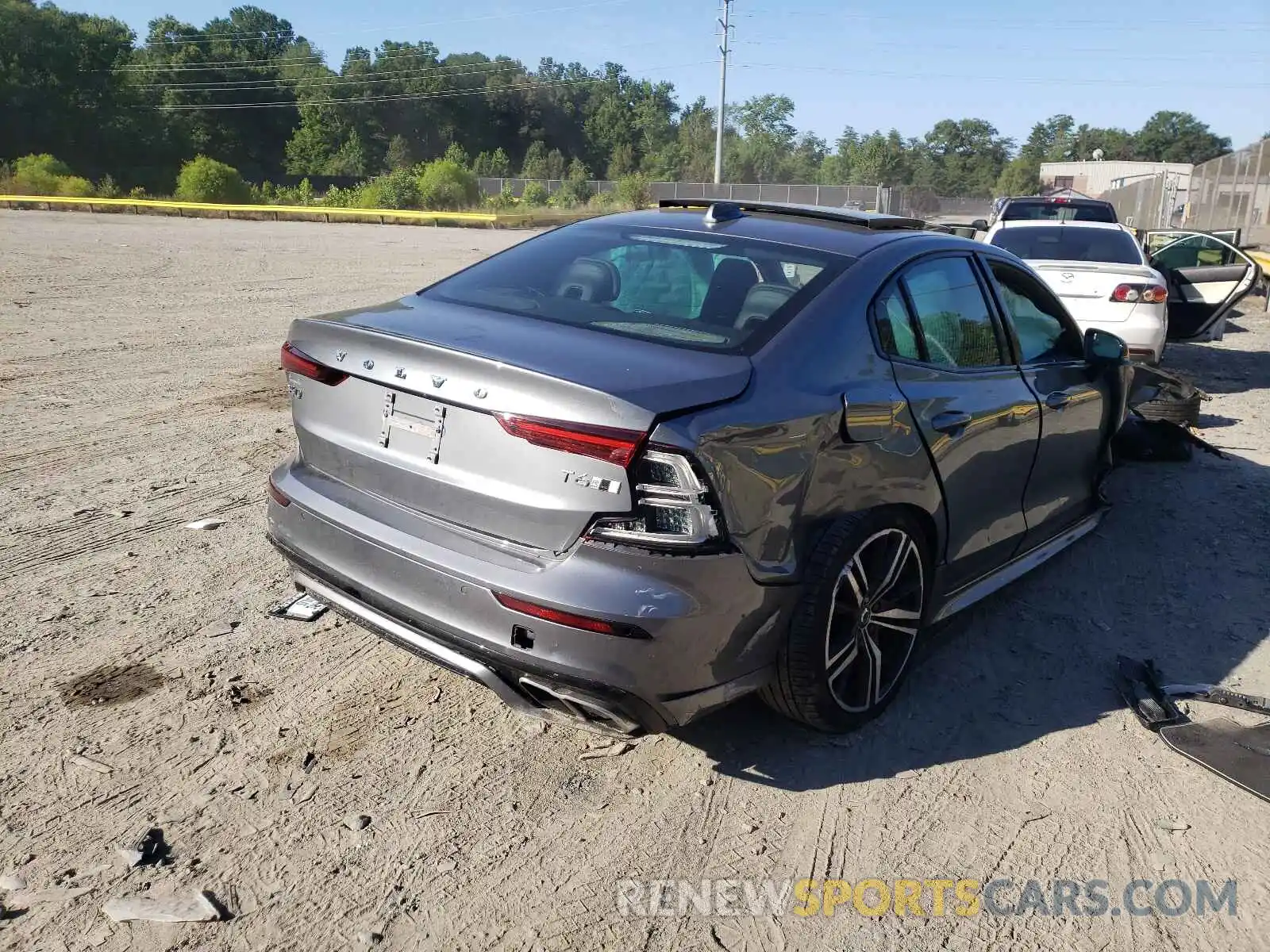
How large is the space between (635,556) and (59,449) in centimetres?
484

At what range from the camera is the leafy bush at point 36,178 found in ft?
139

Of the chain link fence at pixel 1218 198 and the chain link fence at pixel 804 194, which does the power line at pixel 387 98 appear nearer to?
the chain link fence at pixel 804 194

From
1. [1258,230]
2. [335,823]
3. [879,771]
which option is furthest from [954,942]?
[1258,230]

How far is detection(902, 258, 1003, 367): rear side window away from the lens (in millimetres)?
3611

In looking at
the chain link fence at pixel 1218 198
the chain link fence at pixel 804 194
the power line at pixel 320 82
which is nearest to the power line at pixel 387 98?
the power line at pixel 320 82

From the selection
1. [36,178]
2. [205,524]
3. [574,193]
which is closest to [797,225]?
[205,524]

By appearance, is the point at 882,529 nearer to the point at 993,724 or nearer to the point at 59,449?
the point at 993,724

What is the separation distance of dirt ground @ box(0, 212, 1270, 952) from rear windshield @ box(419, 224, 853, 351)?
1365 millimetres

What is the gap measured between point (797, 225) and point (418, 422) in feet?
5.95

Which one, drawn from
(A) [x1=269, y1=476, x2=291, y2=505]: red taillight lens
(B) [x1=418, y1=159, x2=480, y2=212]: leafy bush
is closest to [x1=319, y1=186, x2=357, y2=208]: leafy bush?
(B) [x1=418, y1=159, x2=480, y2=212]: leafy bush

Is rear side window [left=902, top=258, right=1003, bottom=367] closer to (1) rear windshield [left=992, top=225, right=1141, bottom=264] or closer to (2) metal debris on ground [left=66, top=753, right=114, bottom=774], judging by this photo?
(2) metal debris on ground [left=66, top=753, right=114, bottom=774]

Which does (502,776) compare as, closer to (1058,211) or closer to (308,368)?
(308,368)

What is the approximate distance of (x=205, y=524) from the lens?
491cm

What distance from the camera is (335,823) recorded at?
2779 millimetres
